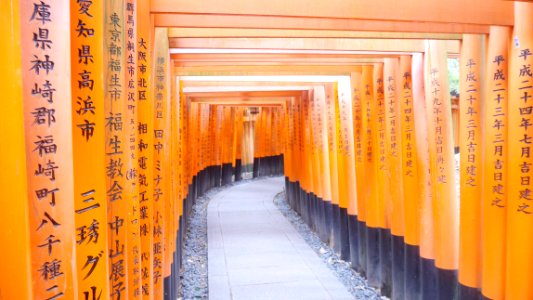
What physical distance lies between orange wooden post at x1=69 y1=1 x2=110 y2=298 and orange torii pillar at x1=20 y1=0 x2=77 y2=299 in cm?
26

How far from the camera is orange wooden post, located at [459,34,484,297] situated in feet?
14.0

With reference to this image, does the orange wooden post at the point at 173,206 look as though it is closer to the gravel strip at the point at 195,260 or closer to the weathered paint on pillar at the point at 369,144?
the gravel strip at the point at 195,260

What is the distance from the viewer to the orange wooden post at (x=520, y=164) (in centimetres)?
350

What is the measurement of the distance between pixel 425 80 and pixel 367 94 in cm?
172

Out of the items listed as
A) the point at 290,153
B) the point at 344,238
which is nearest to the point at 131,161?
the point at 344,238

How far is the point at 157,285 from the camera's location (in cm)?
447

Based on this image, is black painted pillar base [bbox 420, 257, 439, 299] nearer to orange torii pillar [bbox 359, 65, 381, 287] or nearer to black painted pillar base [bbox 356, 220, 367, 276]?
orange torii pillar [bbox 359, 65, 381, 287]

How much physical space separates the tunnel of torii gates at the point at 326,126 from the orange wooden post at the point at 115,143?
10mm

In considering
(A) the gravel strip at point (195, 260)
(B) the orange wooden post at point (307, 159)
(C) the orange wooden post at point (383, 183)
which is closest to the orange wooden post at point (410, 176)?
(C) the orange wooden post at point (383, 183)

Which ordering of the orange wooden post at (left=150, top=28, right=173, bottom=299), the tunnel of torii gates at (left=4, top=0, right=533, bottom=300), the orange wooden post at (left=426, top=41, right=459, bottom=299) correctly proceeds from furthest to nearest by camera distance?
the orange wooden post at (left=426, top=41, right=459, bottom=299) < the orange wooden post at (left=150, top=28, right=173, bottom=299) < the tunnel of torii gates at (left=4, top=0, right=533, bottom=300)

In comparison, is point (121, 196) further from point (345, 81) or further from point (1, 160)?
point (345, 81)

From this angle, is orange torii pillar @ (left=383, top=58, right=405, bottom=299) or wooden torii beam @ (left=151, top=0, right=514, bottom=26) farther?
orange torii pillar @ (left=383, top=58, right=405, bottom=299)

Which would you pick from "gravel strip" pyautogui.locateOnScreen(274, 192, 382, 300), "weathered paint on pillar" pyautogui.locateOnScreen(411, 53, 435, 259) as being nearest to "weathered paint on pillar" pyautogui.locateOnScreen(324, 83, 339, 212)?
"gravel strip" pyautogui.locateOnScreen(274, 192, 382, 300)

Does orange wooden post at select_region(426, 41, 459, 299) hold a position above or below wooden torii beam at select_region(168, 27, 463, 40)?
below
